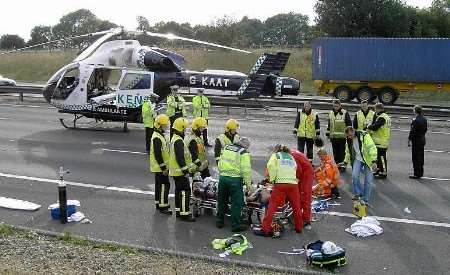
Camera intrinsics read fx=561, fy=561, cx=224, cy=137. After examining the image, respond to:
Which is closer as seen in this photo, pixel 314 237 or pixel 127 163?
pixel 314 237

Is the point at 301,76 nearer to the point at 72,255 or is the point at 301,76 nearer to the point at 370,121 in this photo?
the point at 370,121

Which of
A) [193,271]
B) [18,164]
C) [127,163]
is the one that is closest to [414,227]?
[193,271]

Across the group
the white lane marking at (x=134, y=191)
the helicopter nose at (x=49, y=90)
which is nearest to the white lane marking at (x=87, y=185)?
the white lane marking at (x=134, y=191)

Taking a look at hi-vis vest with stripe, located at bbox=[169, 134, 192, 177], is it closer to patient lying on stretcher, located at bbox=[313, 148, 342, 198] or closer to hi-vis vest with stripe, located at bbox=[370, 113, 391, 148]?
patient lying on stretcher, located at bbox=[313, 148, 342, 198]

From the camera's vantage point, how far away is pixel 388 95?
2848 centimetres

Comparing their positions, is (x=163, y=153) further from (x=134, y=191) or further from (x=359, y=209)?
(x=359, y=209)

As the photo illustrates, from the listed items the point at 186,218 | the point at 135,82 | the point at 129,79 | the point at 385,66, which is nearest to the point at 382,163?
the point at 186,218

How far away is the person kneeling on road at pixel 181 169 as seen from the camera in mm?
9766

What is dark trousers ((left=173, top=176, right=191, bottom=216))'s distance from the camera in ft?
32.3

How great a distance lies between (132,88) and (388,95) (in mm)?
15043

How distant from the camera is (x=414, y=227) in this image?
31.6 ft

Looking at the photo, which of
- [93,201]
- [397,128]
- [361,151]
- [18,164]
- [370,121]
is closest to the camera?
[361,151]

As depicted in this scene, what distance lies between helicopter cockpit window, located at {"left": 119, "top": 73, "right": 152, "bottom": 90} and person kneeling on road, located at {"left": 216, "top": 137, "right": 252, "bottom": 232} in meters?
9.78

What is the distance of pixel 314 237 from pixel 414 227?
185 centimetres
